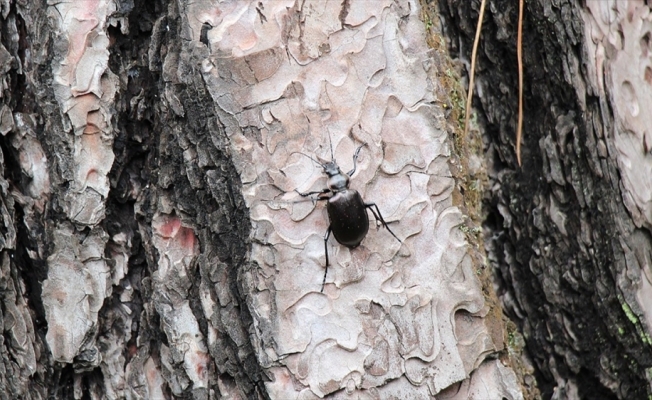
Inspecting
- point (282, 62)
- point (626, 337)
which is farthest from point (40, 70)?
point (626, 337)

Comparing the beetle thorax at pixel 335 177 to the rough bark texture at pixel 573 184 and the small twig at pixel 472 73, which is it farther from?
the rough bark texture at pixel 573 184

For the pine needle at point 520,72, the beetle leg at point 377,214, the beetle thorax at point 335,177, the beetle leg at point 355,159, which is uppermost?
the pine needle at point 520,72

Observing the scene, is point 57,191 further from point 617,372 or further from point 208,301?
point 617,372

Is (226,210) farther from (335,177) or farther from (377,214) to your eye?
(377,214)

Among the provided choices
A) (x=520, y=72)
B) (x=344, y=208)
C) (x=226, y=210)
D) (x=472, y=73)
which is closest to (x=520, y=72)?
(x=520, y=72)

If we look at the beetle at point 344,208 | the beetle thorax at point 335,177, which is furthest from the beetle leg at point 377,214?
the beetle thorax at point 335,177

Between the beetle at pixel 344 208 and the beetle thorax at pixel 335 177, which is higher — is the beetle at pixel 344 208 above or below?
below
